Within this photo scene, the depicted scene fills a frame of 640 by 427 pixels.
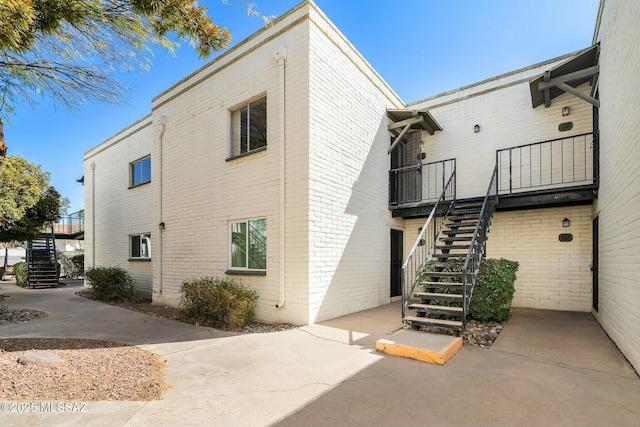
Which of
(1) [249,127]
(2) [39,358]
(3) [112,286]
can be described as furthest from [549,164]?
(3) [112,286]

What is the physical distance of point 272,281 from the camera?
6.65m

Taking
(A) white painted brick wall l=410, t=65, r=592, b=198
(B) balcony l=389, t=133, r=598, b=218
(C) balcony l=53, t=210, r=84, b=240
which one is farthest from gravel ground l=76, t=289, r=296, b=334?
(C) balcony l=53, t=210, r=84, b=240

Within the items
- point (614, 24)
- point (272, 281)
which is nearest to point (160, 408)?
point (272, 281)

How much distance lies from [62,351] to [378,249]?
6.77 m

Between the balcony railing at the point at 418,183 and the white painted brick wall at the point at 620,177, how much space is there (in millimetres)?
3743

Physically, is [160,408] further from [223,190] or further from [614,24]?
[614,24]

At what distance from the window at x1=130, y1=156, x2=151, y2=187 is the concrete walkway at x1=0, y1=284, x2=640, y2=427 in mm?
6636

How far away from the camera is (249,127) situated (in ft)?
25.2

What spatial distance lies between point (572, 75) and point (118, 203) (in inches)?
580

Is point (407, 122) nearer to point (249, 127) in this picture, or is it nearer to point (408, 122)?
point (408, 122)

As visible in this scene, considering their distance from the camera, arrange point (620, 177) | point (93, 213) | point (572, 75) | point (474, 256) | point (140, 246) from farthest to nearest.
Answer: point (93, 213) < point (140, 246) < point (572, 75) < point (474, 256) < point (620, 177)

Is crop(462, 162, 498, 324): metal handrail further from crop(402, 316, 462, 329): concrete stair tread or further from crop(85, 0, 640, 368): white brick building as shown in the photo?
crop(85, 0, 640, 368): white brick building

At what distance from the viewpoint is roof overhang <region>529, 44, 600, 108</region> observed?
264 inches

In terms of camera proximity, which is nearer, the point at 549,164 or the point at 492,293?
the point at 492,293
